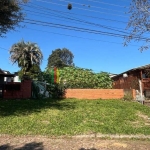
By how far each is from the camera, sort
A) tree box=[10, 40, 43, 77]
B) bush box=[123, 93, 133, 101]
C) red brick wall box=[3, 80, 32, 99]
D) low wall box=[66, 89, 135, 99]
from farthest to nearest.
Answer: tree box=[10, 40, 43, 77], low wall box=[66, 89, 135, 99], red brick wall box=[3, 80, 32, 99], bush box=[123, 93, 133, 101]

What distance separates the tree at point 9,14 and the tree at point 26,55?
589 inches

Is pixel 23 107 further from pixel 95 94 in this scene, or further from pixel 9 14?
pixel 95 94

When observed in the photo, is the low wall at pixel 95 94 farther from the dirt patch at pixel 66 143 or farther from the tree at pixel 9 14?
the dirt patch at pixel 66 143

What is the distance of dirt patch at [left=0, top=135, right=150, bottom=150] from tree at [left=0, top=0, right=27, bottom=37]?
7108 mm

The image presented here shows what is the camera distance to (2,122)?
9.23 meters

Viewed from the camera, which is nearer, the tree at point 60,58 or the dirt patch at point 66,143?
the dirt patch at point 66,143

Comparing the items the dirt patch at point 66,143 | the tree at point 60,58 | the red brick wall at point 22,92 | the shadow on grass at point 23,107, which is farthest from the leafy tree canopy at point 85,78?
the tree at point 60,58

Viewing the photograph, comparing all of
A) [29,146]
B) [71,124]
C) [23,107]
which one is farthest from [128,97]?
[29,146]

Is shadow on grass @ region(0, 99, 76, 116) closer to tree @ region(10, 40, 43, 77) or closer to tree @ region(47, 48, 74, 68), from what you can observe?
tree @ region(10, 40, 43, 77)

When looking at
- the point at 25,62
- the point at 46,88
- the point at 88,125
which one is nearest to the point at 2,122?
the point at 88,125

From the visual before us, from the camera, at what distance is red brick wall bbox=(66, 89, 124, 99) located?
19844 mm

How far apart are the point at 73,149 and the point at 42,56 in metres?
24.6

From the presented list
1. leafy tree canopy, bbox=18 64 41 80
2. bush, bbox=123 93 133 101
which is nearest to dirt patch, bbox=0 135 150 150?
bush, bbox=123 93 133 101

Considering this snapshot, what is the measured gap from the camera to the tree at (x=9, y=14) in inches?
481
